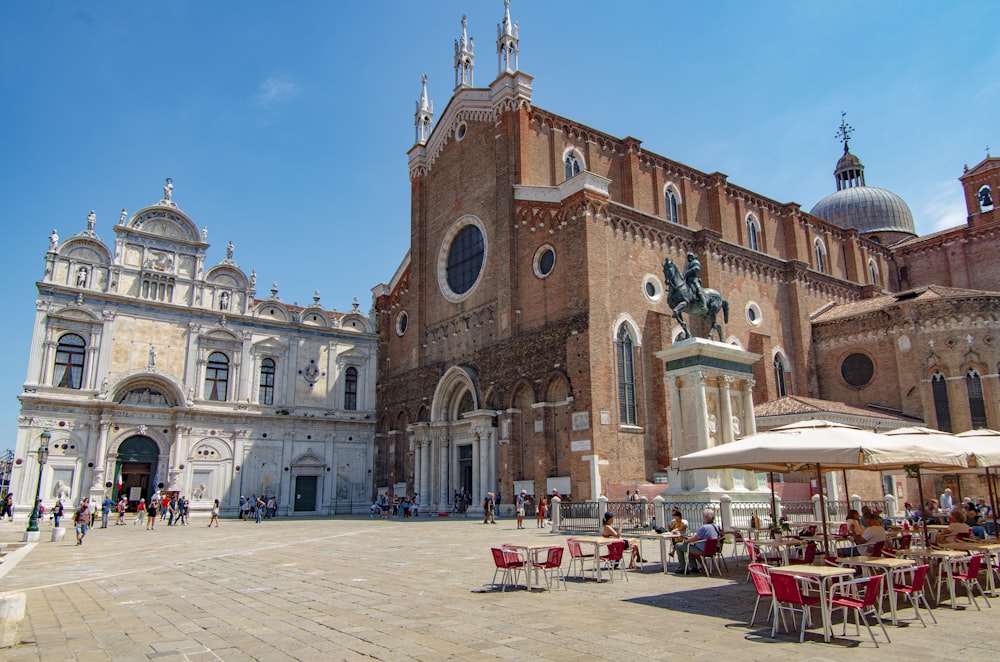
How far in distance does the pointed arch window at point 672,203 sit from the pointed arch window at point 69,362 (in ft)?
84.7

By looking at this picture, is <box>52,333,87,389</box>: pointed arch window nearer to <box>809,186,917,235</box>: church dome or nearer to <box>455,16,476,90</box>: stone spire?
<box>455,16,476,90</box>: stone spire

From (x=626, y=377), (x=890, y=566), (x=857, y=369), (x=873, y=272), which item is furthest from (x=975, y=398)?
(x=890, y=566)

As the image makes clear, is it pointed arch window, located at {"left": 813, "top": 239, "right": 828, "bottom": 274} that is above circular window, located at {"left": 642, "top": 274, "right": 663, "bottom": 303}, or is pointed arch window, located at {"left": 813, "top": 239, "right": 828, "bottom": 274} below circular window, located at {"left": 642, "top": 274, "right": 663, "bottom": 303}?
above

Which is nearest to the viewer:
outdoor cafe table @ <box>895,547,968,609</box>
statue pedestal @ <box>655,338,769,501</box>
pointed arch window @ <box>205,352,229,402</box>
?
outdoor cafe table @ <box>895,547,968,609</box>

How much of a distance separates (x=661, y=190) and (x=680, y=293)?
12.1 m

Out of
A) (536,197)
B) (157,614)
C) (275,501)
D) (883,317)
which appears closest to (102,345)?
(275,501)

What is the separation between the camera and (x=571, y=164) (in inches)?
1177

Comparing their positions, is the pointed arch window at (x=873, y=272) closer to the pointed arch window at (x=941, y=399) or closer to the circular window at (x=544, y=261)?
the pointed arch window at (x=941, y=399)

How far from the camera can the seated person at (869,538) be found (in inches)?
354

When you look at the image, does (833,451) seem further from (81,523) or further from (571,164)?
(571,164)

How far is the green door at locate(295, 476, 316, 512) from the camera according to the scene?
3438cm

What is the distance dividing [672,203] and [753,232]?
18.0 ft

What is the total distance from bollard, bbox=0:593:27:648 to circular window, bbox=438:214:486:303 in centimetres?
2390

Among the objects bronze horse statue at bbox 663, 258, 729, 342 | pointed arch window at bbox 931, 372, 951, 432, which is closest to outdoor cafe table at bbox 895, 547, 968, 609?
bronze horse statue at bbox 663, 258, 729, 342
